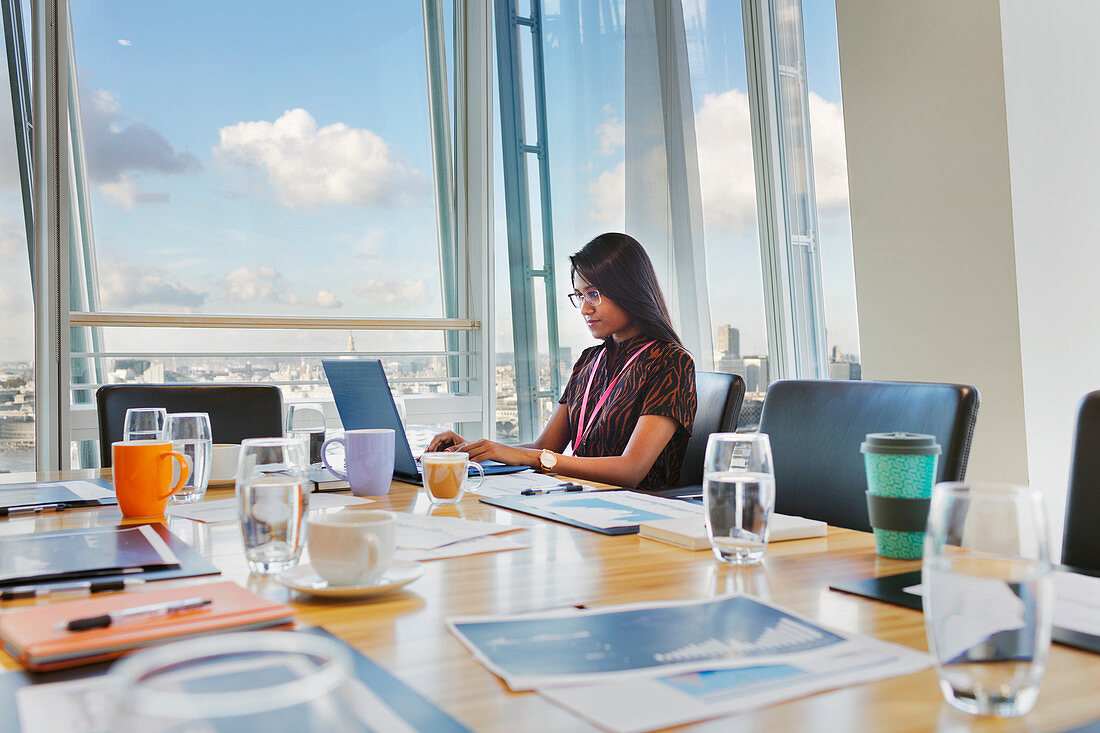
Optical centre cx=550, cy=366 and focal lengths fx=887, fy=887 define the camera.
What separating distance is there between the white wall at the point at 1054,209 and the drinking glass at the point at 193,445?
2.36 metres

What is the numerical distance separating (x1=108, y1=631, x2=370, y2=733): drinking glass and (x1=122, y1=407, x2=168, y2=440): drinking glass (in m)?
1.29

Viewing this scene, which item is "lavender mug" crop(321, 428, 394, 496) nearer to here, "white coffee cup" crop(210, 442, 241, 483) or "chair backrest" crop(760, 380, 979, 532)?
"white coffee cup" crop(210, 442, 241, 483)

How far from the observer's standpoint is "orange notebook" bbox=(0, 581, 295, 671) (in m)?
0.65

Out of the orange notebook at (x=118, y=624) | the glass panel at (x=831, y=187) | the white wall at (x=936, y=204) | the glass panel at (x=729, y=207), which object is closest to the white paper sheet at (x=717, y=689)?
the orange notebook at (x=118, y=624)

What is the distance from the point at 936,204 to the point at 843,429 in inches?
69.1

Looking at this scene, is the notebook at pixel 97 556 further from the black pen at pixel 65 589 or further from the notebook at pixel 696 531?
the notebook at pixel 696 531

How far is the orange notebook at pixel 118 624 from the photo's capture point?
648mm

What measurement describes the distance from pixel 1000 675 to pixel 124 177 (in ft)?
12.0

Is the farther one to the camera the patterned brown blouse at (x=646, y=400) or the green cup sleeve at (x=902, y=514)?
the patterned brown blouse at (x=646, y=400)

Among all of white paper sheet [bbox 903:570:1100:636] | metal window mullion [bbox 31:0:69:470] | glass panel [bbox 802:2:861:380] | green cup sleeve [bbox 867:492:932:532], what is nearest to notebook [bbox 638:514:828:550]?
green cup sleeve [bbox 867:492:932:532]

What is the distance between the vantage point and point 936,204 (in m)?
3.00

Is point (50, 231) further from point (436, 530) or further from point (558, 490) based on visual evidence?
point (436, 530)

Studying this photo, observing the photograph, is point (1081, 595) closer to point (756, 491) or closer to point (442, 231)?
point (756, 491)

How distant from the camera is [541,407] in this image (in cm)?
401
